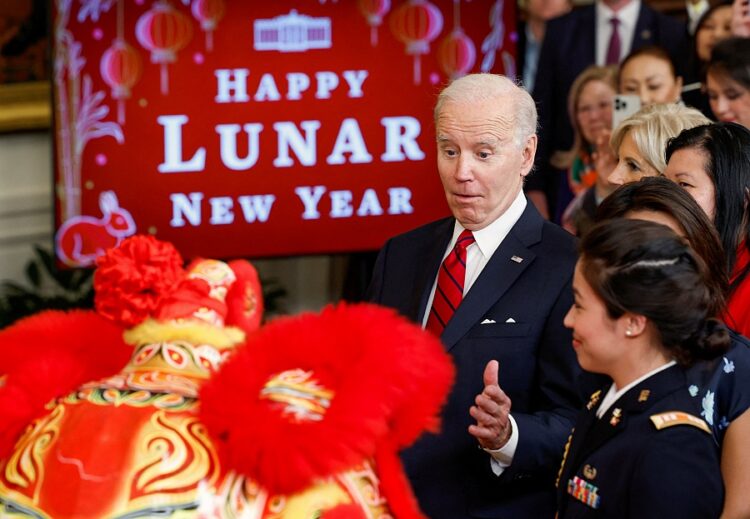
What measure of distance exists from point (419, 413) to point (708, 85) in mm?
2003

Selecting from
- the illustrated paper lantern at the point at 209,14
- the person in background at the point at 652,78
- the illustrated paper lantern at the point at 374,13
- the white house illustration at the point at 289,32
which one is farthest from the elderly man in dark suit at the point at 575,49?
the illustrated paper lantern at the point at 209,14

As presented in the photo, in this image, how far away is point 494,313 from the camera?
A: 2510 millimetres

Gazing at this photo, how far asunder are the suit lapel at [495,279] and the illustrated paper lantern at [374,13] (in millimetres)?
2294

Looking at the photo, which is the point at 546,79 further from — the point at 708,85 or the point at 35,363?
the point at 35,363

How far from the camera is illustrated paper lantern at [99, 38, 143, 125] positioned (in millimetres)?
4652

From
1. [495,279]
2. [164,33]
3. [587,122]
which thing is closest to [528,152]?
[495,279]

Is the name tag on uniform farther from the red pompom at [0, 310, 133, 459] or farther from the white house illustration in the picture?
the white house illustration

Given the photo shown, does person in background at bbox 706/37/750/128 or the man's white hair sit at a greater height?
the man's white hair

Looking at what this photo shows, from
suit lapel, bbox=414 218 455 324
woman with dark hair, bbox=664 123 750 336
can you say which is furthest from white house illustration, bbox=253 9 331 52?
woman with dark hair, bbox=664 123 750 336

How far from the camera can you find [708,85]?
11.8 feet

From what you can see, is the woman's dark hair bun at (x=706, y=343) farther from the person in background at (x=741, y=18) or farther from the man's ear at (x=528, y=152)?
the person in background at (x=741, y=18)

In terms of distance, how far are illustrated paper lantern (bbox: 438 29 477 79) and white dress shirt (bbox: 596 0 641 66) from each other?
0.44 metres

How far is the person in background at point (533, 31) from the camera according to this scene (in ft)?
16.8

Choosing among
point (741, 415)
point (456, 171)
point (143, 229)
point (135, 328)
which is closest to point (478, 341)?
point (456, 171)
